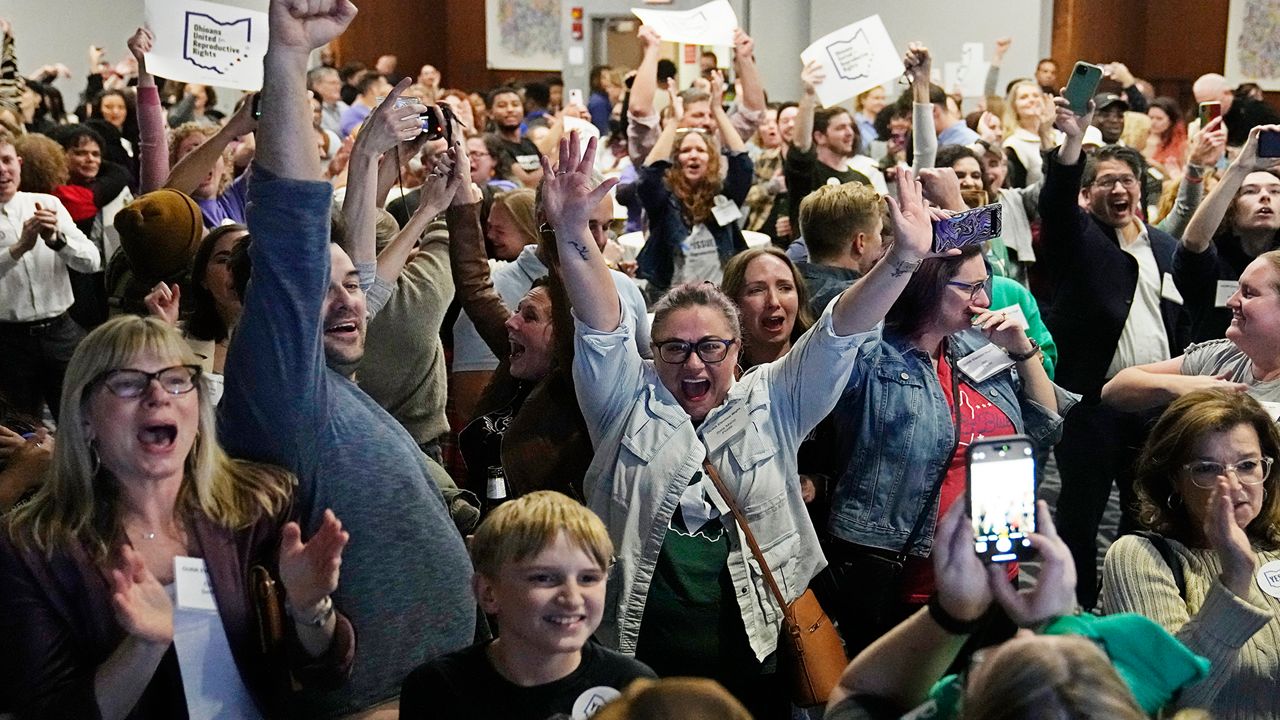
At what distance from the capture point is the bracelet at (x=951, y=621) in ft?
6.10

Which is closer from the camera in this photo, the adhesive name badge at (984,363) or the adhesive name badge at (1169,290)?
the adhesive name badge at (984,363)

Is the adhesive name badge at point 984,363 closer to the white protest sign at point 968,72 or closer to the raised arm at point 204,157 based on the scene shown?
the raised arm at point 204,157

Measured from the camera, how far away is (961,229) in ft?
9.87

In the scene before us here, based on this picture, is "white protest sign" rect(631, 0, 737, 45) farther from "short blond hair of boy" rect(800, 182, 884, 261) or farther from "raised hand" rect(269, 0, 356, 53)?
"raised hand" rect(269, 0, 356, 53)

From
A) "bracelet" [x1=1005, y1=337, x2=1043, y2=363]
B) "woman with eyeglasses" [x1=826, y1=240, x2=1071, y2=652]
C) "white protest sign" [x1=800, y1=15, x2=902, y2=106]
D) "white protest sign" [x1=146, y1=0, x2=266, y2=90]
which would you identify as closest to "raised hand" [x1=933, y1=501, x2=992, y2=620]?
"woman with eyeglasses" [x1=826, y1=240, x2=1071, y2=652]

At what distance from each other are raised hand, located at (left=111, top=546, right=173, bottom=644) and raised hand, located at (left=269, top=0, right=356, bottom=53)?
817mm

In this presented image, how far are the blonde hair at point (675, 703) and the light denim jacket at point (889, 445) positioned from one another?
173 cm

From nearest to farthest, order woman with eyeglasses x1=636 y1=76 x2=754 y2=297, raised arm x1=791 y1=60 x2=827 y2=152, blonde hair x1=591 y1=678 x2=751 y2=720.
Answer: blonde hair x1=591 y1=678 x2=751 y2=720 → woman with eyeglasses x1=636 y1=76 x2=754 y2=297 → raised arm x1=791 y1=60 x2=827 y2=152

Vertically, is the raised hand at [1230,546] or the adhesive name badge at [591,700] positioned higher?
the raised hand at [1230,546]

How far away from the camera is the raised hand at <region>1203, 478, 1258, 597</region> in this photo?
247 centimetres

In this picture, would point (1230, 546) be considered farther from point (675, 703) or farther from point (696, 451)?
point (675, 703)

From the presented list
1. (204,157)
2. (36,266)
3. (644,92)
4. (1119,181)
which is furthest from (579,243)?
(644,92)

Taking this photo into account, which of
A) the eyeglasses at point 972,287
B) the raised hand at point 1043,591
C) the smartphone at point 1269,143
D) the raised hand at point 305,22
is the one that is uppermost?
the raised hand at point 305,22

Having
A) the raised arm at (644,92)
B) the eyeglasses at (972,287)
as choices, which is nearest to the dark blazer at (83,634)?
the eyeglasses at (972,287)
